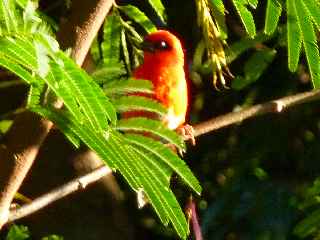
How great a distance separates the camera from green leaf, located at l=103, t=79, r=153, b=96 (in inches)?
96.4

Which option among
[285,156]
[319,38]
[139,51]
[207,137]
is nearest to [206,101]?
[207,137]

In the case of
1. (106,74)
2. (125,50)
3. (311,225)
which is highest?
(106,74)

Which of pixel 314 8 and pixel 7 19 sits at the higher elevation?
pixel 7 19

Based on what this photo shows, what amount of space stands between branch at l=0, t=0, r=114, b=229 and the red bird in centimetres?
89

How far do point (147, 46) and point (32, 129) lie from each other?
4.25 feet

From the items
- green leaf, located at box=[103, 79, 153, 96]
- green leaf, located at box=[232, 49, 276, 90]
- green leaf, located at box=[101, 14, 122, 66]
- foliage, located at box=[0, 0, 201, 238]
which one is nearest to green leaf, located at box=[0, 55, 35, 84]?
foliage, located at box=[0, 0, 201, 238]

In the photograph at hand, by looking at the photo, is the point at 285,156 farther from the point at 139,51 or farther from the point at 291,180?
the point at 139,51

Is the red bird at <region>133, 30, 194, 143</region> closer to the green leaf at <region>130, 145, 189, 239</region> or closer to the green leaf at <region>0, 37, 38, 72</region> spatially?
the green leaf at <region>130, 145, 189, 239</region>

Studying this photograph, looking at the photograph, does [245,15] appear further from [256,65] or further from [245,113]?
[256,65]

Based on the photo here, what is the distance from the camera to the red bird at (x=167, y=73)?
3.42 m

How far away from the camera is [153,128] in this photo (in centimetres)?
241

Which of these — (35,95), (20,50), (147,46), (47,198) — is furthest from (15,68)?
(147,46)

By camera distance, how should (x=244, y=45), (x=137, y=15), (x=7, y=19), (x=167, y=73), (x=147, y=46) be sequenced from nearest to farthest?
(x=7, y=19) → (x=137, y=15) → (x=147, y=46) → (x=244, y=45) → (x=167, y=73)

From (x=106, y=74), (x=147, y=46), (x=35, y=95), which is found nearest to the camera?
(x=35, y=95)
